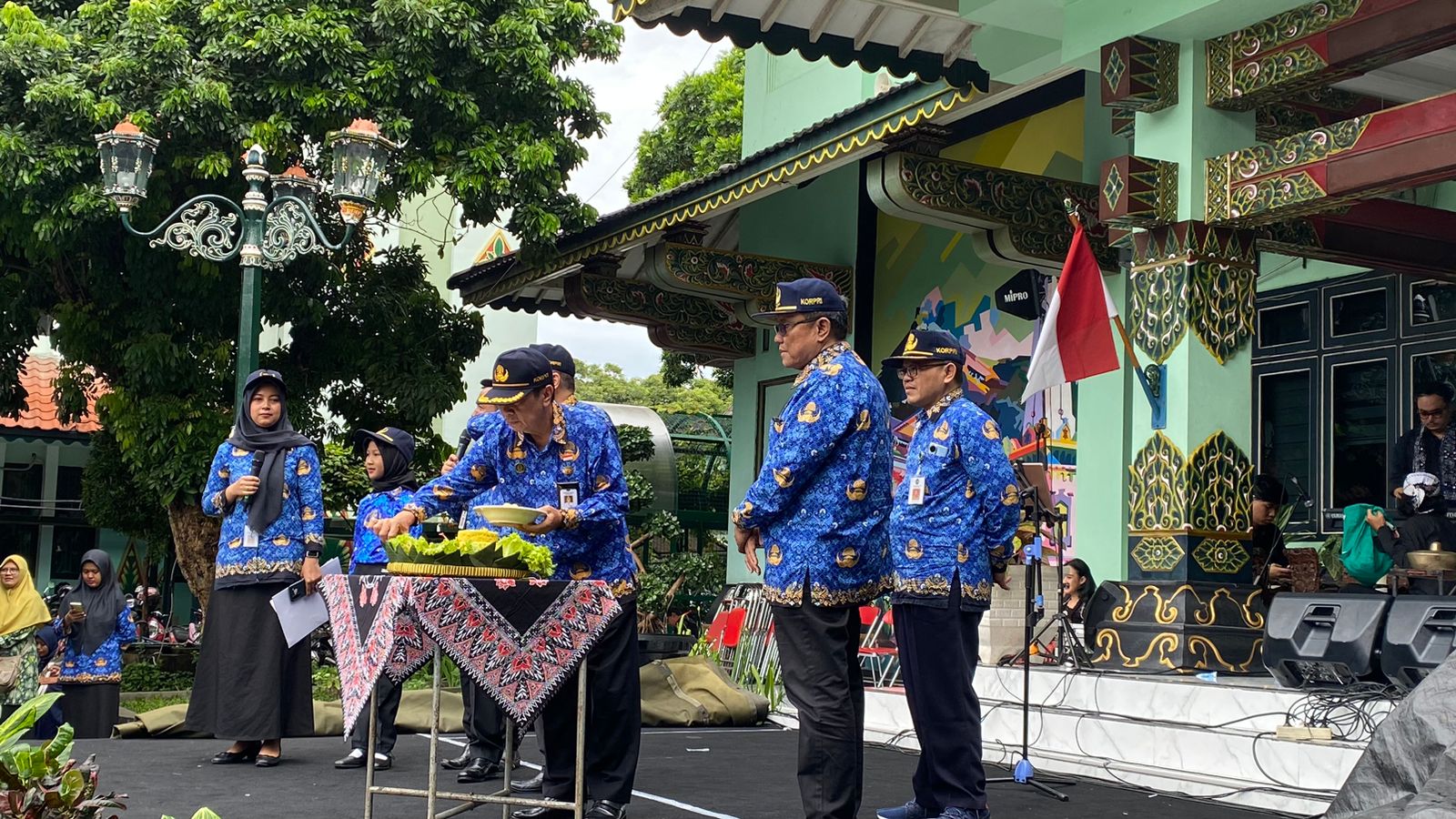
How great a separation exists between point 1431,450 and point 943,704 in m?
5.33

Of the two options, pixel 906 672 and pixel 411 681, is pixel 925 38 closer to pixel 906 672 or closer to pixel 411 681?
pixel 906 672

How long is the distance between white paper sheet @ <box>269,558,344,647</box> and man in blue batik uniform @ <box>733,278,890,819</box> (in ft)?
9.03

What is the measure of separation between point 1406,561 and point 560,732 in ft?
18.9

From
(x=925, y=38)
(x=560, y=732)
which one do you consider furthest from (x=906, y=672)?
(x=925, y=38)

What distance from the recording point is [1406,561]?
8.70 metres

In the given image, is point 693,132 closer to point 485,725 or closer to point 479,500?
point 485,725

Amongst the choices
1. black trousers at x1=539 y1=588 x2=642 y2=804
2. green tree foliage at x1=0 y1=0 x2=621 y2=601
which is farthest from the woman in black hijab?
green tree foliage at x1=0 y1=0 x2=621 y2=601

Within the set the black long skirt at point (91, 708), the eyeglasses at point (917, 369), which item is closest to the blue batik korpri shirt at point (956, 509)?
the eyeglasses at point (917, 369)

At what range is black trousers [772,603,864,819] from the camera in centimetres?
475

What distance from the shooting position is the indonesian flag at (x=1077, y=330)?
8.33 meters

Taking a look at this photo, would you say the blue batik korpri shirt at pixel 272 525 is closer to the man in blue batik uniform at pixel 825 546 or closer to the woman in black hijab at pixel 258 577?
the woman in black hijab at pixel 258 577

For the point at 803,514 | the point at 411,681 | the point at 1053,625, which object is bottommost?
the point at 411,681

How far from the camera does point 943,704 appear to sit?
5.35 meters

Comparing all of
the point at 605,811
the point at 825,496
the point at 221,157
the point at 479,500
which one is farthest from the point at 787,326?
the point at 221,157
